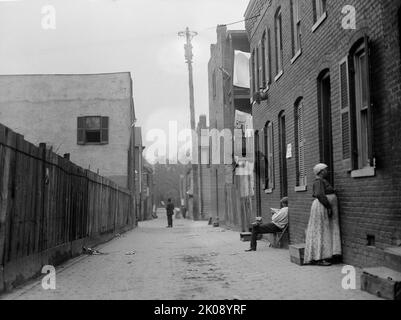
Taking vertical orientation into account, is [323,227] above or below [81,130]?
below

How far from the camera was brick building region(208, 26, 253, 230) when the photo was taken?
23.0 meters

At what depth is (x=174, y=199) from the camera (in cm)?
9800

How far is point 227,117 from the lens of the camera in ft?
99.9

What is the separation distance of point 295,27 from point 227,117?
684 inches

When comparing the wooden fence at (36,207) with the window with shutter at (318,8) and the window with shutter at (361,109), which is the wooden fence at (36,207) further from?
the window with shutter at (318,8)

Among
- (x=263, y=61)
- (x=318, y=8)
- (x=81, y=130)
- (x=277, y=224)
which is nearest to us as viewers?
(x=318, y=8)

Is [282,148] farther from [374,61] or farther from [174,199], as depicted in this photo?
[174,199]

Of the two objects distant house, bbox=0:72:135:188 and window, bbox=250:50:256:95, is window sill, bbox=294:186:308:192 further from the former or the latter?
distant house, bbox=0:72:135:188

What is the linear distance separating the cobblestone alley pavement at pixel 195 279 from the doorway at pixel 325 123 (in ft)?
6.99

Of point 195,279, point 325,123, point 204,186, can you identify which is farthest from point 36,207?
point 204,186

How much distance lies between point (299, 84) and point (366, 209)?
4.73 m

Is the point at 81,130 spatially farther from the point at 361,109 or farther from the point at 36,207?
the point at 361,109


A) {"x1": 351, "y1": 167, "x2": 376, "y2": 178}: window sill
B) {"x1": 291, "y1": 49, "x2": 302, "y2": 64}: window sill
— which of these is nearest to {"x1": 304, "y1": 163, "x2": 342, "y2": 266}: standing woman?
{"x1": 351, "y1": 167, "x2": 376, "y2": 178}: window sill

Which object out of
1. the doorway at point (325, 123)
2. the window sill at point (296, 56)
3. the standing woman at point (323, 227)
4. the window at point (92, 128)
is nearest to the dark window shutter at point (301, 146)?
the window sill at point (296, 56)
